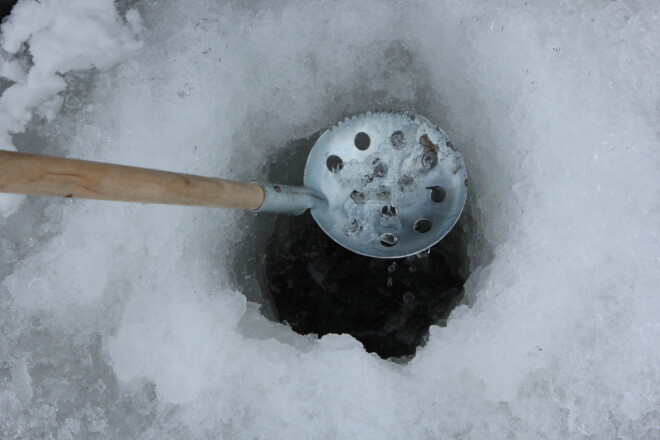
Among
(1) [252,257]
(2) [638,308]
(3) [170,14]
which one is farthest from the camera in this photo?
(1) [252,257]

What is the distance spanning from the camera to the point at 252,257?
1.11 metres

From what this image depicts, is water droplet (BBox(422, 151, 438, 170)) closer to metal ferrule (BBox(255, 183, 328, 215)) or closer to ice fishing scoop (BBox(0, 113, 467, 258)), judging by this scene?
ice fishing scoop (BBox(0, 113, 467, 258))

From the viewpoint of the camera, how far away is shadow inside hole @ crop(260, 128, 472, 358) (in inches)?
44.3

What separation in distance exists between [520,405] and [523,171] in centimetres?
36

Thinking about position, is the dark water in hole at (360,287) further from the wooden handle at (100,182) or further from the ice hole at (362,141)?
the wooden handle at (100,182)

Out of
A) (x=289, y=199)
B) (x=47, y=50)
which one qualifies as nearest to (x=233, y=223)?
(x=289, y=199)

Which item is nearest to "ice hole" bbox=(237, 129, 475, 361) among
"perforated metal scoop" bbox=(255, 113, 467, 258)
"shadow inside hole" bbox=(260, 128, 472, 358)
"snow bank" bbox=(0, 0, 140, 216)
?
"shadow inside hole" bbox=(260, 128, 472, 358)

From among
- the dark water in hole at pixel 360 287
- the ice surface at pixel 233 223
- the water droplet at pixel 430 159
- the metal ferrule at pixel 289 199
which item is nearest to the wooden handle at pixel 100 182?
the metal ferrule at pixel 289 199

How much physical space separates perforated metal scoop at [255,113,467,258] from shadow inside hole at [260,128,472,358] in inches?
5.2

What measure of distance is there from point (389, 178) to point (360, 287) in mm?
290

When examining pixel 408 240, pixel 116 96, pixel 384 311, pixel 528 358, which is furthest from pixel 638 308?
pixel 116 96

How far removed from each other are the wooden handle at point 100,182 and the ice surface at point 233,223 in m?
0.28

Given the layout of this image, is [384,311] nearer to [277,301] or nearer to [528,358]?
[277,301]

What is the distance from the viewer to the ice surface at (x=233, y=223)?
81 cm
